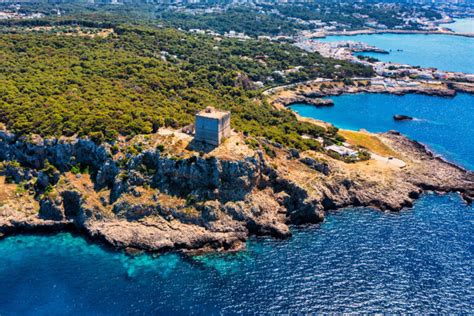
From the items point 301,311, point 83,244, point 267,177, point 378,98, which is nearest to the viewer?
point 301,311

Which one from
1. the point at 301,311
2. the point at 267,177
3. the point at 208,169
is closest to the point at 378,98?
the point at 267,177

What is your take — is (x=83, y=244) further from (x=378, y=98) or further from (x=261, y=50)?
(x=261, y=50)

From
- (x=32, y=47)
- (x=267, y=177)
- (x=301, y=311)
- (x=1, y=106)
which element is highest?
(x=32, y=47)

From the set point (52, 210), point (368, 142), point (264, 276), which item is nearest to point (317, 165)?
point (368, 142)

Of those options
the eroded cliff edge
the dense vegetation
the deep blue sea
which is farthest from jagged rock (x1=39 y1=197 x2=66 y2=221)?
the dense vegetation

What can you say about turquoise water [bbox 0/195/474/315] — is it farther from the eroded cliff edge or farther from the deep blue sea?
the eroded cliff edge
